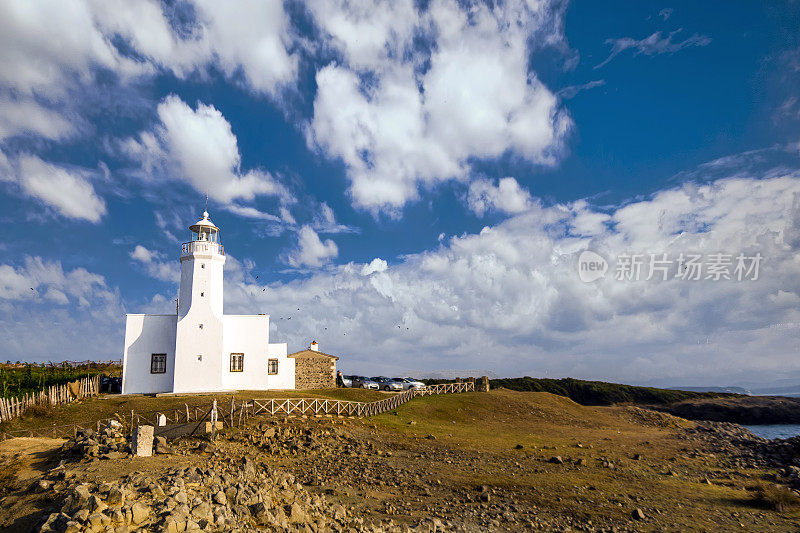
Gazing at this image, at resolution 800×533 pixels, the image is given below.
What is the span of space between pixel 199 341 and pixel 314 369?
11.1 meters

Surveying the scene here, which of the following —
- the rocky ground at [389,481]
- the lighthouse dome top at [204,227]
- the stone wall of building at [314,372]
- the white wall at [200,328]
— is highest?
the lighthouse dome top at [204,227]

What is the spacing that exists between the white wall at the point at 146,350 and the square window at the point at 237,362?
441 cm

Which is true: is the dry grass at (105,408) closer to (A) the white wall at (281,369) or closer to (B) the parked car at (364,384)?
(A) the white wall at (281,369)

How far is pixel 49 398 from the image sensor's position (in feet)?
96.0

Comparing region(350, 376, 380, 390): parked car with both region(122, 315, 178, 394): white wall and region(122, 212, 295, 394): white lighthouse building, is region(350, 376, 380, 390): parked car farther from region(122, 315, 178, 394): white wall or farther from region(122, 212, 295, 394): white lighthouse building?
region(122, 315, 178, 394): white wall

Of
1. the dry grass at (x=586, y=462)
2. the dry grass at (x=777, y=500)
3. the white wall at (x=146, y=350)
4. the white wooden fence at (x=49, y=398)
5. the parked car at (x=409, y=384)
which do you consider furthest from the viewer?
the parked car at (x=409, y=384)

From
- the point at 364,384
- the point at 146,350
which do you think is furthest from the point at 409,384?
the point at 146,350

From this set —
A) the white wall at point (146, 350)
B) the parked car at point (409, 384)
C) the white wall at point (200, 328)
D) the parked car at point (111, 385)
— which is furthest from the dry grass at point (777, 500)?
the parked car at point (111, 385)

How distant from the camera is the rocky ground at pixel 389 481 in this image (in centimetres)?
1065

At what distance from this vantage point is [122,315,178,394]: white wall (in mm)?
35625

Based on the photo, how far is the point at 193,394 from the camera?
114ft

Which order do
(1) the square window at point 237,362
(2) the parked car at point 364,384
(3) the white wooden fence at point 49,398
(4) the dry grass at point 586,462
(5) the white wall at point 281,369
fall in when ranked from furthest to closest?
(2) the parked car at point 364,384 < (5) the white wall at point 281,369 < (1) the square window at point 237,362 < (3) the white wooden fence at point 49,398 < (4) the dry grass at point 586,462

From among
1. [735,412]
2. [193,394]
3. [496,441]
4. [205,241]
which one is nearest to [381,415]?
[496,441]

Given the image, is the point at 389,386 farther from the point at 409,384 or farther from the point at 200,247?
the point at 200,247
